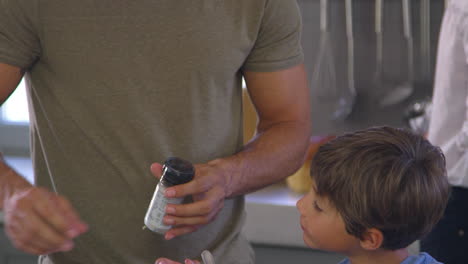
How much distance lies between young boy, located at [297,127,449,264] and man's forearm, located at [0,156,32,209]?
435 millimetres

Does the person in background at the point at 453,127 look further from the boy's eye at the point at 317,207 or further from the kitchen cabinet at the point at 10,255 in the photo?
the kitchen cabinet at the point at 10,255

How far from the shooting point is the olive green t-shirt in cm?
114

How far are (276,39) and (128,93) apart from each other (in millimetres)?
272

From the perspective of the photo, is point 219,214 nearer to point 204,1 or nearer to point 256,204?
point 204,1

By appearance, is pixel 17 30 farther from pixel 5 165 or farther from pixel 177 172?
pixel 177 172

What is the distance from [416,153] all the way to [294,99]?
27cm

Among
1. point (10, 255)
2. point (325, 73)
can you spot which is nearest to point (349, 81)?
point (325, 73)

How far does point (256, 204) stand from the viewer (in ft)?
6.66

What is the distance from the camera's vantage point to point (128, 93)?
1163mm

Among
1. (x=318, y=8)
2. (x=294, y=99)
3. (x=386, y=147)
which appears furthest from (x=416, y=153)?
(x=318, y=8)

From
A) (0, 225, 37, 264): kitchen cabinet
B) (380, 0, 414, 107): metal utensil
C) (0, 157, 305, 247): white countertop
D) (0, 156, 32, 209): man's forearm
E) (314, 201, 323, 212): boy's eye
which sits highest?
(0, 156, 32, 209): man's forearm

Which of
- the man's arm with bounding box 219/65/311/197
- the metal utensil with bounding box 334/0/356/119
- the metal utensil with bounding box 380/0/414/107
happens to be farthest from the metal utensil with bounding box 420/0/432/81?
the man's arm with bounding box 219/65/311/197

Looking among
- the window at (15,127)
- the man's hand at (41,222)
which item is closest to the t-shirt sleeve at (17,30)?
the man's hand at (41,222)

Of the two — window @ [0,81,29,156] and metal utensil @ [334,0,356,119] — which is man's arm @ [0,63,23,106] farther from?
window @ [0,81,29,156]
